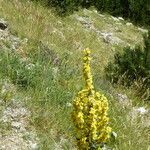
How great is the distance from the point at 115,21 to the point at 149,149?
8606 millimetres

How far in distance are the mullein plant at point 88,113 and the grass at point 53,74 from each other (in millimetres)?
1459

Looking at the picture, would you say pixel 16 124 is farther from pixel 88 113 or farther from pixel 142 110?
pixel 142 110

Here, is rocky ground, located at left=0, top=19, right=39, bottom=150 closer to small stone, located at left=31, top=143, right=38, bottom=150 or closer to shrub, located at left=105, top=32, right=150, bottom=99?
small stone, located at left=31, top=143, right=38, bottom=150

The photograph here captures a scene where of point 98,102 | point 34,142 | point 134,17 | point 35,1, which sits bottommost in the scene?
point 134,17

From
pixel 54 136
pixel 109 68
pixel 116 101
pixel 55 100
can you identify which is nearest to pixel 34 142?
pixel 54 136

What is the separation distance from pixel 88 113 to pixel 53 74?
3.15 metres

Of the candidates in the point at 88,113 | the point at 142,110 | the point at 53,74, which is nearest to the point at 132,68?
the point at 142,110

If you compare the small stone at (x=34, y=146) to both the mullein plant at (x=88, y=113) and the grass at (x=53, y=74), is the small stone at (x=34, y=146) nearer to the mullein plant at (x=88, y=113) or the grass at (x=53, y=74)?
the grass at (x=53, y=74)

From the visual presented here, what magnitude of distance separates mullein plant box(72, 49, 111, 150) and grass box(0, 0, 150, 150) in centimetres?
146

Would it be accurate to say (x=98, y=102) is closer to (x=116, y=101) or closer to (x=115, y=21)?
(x=116, y=101)

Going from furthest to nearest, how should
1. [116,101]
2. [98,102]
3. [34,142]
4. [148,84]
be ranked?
[148,84]
[116,101]
[34,142]
[98,102]

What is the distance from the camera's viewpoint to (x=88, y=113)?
473cm

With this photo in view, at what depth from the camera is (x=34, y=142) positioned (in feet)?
20.3

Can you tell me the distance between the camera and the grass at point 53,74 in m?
6.62
